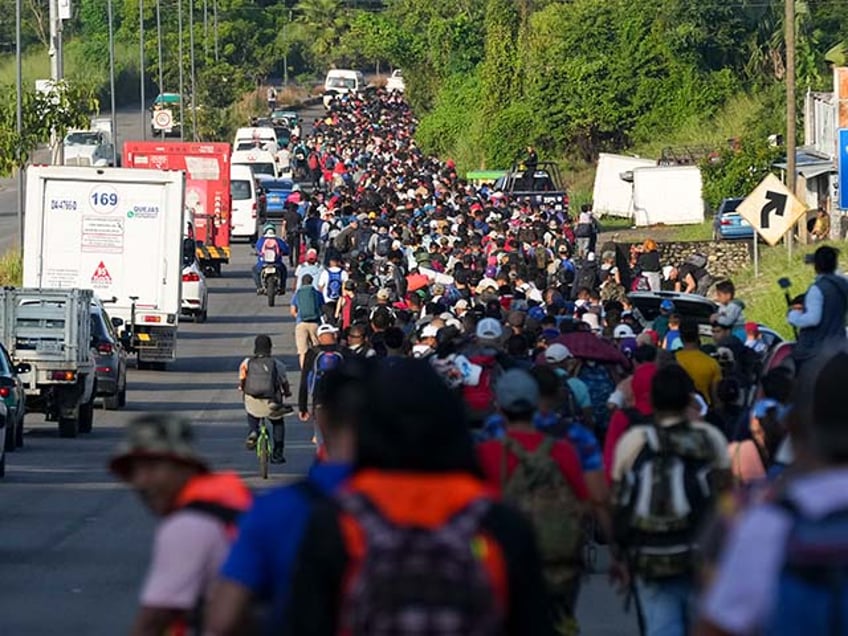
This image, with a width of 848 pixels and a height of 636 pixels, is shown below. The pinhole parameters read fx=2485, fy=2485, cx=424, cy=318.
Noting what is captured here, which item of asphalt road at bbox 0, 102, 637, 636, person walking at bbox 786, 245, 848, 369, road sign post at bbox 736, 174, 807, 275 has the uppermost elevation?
road sign post at bbox 736, 174, 807, 275

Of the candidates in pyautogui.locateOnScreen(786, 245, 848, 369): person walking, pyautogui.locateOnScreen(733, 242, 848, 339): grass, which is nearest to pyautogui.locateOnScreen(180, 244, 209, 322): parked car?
pyautogui.locateOnScreen(733, 242, 848, 339): grass

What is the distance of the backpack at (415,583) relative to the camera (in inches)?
220

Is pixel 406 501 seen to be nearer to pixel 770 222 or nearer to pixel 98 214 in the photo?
pixel 770 222

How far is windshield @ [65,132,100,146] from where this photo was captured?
8562 centimetres

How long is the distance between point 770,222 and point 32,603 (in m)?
16.0

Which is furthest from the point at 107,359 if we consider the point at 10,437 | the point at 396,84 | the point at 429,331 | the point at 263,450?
the point at 396,84

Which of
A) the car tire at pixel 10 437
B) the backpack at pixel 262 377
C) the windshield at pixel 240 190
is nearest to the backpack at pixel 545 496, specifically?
the backpack at pixel 262 377

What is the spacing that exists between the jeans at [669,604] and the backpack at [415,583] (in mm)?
4057

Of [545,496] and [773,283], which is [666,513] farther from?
[773,283]

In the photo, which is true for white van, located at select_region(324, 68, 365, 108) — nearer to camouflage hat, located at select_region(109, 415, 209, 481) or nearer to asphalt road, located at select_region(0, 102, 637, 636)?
asphalt road, located at select_region(0, 102, 637, 636)

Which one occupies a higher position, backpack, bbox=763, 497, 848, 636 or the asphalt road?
backpack, bbox=763, 497, 848, 636

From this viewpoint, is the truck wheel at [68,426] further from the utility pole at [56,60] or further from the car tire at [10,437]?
the utility pole at [56,60]

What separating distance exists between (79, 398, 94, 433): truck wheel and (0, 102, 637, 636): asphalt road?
0.38ft

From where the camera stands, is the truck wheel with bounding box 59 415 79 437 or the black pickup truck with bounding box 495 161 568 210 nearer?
the truck wheel with bounding box 59 415 79 437
